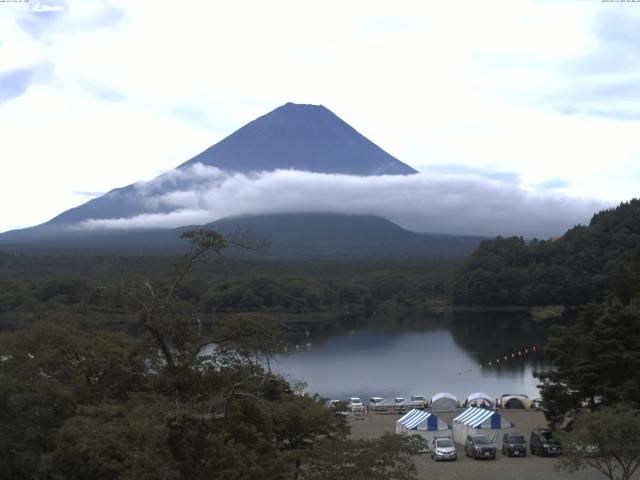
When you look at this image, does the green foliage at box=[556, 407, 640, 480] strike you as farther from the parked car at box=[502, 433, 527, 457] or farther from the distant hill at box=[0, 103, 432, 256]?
the distant hill at box=[0, 103, 432, 256]

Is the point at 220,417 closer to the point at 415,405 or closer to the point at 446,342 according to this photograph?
the point at 415,405

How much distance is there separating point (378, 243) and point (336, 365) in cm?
7269

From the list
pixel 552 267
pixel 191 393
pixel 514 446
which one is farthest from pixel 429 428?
pixel 552 267

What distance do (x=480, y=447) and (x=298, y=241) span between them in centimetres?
8526

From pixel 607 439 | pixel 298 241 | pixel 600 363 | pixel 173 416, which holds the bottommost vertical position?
pixel 607 439

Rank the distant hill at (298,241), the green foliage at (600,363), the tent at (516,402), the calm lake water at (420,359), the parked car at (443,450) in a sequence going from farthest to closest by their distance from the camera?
the distant hill at (298,241) → the calm lake water at (420,359) → the tent at (516,402) → the parked car at (443,450) → the green foliage at (600,363)

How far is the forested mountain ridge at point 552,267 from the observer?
53.6m

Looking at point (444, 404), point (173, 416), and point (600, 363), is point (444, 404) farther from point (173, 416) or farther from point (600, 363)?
point (173, 416)

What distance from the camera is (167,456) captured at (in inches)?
243

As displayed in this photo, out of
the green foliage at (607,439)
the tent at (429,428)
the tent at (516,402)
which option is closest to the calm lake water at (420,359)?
the tent at (516,402)

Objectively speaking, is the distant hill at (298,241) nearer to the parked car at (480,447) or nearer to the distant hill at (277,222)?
the distant hill at (277,222)

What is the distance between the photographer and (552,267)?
2149 inches

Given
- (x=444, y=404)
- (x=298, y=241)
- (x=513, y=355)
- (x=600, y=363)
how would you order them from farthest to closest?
(x=298, y=241), (x=513, y=355), (x=444, y=404), (x=600, y=363)

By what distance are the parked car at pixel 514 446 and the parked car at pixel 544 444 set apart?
0.21 metres
